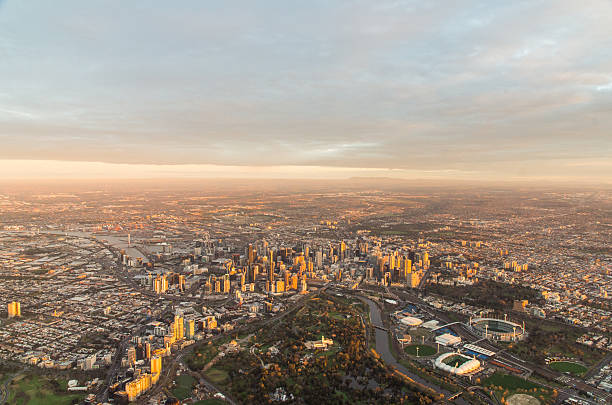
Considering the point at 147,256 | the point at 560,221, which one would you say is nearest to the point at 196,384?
the point at 147,256

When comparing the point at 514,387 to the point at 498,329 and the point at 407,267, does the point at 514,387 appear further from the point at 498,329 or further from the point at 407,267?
the point at 407,267

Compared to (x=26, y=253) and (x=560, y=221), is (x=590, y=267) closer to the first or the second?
(x=560, y=221)

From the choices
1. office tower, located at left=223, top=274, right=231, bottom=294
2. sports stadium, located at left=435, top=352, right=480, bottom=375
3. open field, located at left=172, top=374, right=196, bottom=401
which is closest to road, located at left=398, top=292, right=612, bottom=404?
sports stadium, located at left=435, top=352, right=480, bottom=375

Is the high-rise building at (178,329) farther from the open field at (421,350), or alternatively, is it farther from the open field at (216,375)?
the open field at (421,350)

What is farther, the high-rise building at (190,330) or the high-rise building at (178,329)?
the high-rise building at (190,330)

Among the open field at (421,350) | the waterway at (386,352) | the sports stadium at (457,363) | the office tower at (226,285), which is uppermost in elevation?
the office tower at (226,285)

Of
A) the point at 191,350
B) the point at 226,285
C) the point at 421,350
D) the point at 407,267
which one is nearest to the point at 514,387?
the point at 421,350

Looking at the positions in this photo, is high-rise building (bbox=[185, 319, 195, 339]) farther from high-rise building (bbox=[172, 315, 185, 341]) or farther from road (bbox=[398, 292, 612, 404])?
road (bbox=[398, 292, 612, 404])

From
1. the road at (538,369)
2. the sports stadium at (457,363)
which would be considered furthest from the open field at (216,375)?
the road at (538,369)
